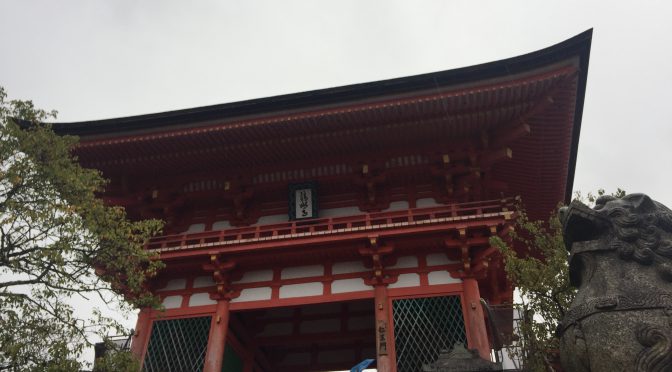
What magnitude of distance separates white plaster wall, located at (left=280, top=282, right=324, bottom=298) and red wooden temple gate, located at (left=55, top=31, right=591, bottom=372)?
0.09 ft

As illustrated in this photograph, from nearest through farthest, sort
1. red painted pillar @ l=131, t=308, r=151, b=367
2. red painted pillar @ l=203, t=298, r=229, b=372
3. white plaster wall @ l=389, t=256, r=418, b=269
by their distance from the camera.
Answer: red painted pillar @ l=203, t=298, r=229, b=372 → red painted pillar @ l=131, t=308, r=151, b=367 → white plaster wall @ l=389, t=256, r=418, b=269

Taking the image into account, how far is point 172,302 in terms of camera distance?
38.6 feet

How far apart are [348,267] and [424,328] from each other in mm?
2217

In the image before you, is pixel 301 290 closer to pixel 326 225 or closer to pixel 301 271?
pixel 301 271

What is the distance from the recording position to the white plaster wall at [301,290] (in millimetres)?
11289

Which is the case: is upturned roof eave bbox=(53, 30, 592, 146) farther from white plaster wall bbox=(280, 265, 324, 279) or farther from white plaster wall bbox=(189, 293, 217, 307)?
white plaster wall bbox=(189, 293, 217, 307)

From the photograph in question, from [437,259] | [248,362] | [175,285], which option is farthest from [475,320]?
[175,285]

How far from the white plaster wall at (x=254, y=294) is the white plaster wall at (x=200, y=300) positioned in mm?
557

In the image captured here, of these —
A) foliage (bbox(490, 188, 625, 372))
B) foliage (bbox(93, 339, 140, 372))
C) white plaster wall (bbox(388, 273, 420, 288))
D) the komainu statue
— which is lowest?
the komainu statue

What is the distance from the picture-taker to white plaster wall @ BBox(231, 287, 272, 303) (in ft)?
37.5

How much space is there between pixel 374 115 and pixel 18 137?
691 centimetres

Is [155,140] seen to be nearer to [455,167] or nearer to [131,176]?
[131,176]

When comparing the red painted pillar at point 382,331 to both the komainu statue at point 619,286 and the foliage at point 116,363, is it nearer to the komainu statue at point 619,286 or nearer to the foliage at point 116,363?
the foliage at point 116,363

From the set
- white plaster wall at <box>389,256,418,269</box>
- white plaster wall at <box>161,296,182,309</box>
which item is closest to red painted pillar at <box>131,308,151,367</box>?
white plaster wall at <box>161,296,182,309</box>
